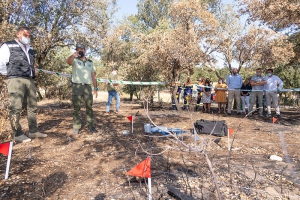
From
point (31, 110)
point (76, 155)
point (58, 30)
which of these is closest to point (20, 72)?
point (31, 110)

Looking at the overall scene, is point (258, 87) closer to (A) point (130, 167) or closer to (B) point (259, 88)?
(B) point (259, 88)

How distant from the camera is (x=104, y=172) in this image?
9.05 feet

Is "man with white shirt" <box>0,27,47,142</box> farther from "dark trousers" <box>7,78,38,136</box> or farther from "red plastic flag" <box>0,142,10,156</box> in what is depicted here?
"red plastic flag" <box>0,142,10,156</box>

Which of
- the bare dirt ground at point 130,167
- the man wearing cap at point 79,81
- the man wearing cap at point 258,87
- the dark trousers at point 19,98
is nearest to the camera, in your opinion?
the bare dirt ground at point 130,167

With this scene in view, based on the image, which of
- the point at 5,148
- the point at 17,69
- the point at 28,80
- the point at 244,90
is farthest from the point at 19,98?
the point at 244,90

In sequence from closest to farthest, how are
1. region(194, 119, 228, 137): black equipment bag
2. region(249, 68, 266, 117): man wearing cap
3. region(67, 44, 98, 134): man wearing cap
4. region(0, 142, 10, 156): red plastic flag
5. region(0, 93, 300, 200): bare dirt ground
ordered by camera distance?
region(0, 93, 300, 200): bare dirt ground < region(0, 142, 10, 156): red plastic flag < region(67, 44, 98, 134): man wearing cap < region(194, 119, 228, 137): black equipment bag < region(249, 68, 266, 117): man wearing cap

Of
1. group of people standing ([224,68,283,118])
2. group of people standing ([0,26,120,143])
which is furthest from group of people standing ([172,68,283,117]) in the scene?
group of people standing ([0,26,120,143])

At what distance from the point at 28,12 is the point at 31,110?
3.85 meters

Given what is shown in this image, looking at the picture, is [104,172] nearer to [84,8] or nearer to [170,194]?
[170,194]

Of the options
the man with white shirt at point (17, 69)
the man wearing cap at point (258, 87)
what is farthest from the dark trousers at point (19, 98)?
the man wearing cap at point (258, 87)

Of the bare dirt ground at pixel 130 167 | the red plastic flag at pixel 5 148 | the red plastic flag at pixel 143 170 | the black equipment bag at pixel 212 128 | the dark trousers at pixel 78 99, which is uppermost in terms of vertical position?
the dark trousers at pixel 78 99

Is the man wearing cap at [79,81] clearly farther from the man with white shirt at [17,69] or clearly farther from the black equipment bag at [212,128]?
the black equipment bag at [212,128]

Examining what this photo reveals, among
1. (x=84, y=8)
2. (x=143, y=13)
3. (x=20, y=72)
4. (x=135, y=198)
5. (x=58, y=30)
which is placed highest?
(x=143, y=13)

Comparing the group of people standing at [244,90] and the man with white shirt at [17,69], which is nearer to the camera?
the man with white shirt at [17,69]
